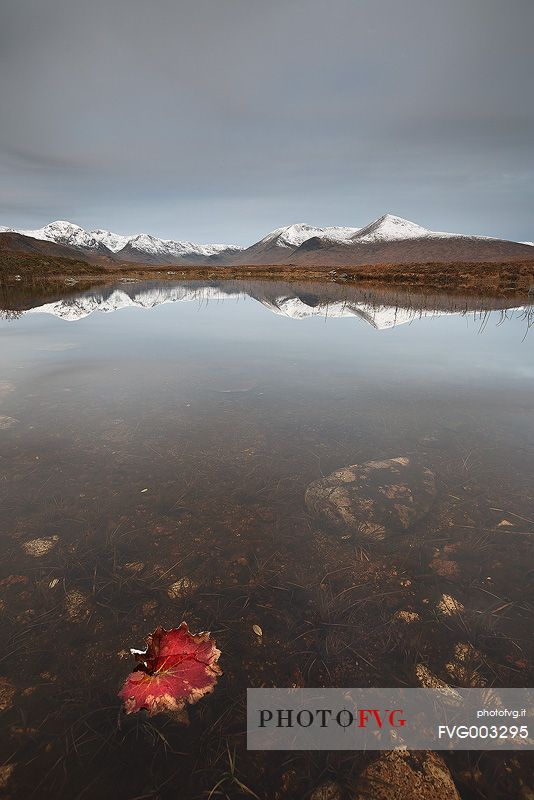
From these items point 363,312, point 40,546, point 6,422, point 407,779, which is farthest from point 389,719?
point 363,312

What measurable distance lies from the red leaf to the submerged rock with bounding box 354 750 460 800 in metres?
Answer: 1.11

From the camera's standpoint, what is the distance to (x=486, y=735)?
231 centimetres

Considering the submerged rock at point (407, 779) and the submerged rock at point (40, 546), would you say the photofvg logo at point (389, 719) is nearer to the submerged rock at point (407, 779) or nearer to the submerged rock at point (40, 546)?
the submerged rock at point (407, 779)

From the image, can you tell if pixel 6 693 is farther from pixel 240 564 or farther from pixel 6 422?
pixel 6 422

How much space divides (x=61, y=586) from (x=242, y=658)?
5.79ft

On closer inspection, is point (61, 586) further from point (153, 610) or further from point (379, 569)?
point (379, 569)

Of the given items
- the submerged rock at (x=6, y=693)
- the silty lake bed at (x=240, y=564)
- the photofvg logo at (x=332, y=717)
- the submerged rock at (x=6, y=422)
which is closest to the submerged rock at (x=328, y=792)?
the silty lake bed at (x=240, y=564)

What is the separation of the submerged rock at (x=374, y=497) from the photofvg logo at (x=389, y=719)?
156cm

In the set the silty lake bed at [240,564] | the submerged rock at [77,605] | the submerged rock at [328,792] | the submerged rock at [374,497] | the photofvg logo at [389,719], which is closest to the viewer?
the submerged rock at [328,792]

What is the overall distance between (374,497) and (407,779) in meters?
2.54

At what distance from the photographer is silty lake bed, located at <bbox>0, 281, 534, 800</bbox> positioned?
215 centimetres

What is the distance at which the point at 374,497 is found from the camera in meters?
4.34

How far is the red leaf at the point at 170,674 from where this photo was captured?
7.84ft

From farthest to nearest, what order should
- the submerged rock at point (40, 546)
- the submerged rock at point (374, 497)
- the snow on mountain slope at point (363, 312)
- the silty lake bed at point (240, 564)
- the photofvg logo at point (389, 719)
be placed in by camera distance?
the snow on mountain slope at point (363, 312)
the submerged rock at point (374, 497)
the submerged rock at point (40, 546)
the photofvg logo at point (389, 719)
the silty lake bed at point (240, 564)
